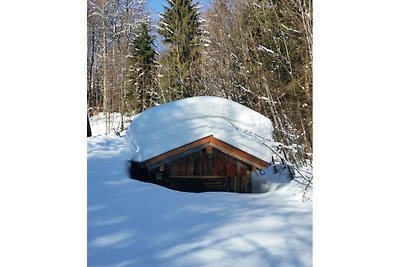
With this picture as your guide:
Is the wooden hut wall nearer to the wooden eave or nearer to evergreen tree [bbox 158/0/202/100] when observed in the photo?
the wooden eave

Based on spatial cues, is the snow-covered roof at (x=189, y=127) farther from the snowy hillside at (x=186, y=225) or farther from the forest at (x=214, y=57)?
the snowy hillside at (x=186, y=225)

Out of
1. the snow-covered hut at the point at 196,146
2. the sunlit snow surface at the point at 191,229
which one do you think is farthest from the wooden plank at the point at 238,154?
the sunlit snow surface at the point at 191,229

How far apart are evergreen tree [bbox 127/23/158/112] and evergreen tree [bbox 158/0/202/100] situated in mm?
77

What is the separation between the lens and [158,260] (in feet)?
3.02

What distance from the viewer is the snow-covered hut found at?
2389mm

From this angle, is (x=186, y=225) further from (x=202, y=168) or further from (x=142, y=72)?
(x=202, y=168)

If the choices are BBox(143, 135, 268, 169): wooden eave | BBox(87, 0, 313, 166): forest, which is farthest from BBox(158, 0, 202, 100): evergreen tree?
BBox(143, 135, 268, 169): wooden eave

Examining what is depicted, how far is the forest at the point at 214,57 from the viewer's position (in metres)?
1.76

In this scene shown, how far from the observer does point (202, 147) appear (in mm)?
2533
